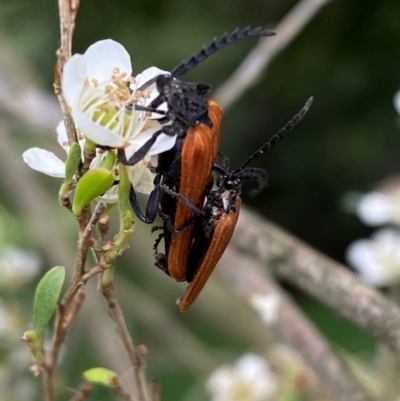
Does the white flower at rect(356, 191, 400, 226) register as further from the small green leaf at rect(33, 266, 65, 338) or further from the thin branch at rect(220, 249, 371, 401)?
the small green leaf at rect(33, 266, 65, 338)

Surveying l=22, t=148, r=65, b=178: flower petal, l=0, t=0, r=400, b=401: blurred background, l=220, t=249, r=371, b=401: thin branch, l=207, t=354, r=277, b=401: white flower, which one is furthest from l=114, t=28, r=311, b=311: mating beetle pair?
l=207, t=354, r=277, b=401: white flower

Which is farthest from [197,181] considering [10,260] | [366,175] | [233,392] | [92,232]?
[366,175]

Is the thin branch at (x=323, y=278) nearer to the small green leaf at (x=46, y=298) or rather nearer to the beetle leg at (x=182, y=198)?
the beetle leg at (x=182, y=198)

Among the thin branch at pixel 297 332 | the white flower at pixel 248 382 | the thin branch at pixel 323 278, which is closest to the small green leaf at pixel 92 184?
the thin branch at pixel 323 278

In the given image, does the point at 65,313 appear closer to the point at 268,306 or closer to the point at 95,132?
the point at 95,132

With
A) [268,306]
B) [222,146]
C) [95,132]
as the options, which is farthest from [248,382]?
[222,146]
